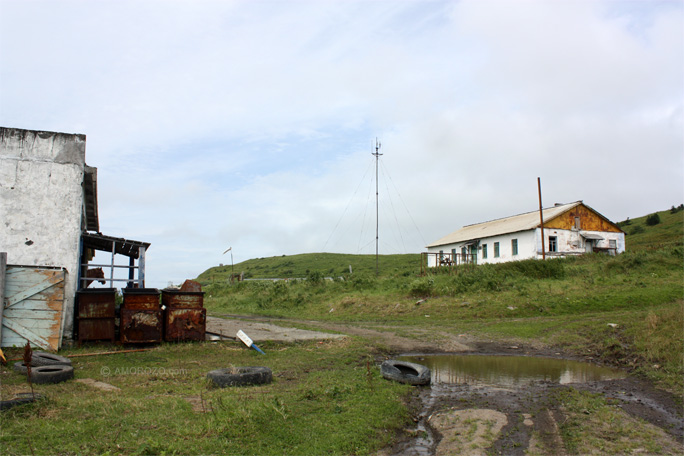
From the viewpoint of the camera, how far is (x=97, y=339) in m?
12.5

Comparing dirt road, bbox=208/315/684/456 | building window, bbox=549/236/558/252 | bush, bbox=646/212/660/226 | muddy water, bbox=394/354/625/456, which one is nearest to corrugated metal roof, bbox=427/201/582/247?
building window, bbox=549/236/558/252

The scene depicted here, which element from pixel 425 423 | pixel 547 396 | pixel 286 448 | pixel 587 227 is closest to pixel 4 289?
pixel 286 448

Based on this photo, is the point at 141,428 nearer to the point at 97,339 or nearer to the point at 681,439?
the point at 681,439

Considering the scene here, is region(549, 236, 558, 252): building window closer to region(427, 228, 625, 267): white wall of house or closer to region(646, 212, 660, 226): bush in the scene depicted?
region(427, 228, 625, 267): white wall of house

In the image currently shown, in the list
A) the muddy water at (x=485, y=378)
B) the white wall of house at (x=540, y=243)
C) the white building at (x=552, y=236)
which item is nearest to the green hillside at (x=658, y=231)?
the white wall of house at (x=540, y=243)

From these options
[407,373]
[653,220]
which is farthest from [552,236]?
[653,220]

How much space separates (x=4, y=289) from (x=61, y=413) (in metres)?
6.83

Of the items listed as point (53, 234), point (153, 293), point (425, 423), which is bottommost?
point (425, 423)

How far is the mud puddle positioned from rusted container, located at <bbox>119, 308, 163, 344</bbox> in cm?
728

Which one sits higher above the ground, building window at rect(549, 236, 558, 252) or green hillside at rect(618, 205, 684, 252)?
green hillside at rect(618, 205, 684, 252)

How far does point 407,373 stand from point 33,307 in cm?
914

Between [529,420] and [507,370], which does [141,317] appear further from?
[529,420]

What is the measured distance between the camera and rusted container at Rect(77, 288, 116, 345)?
12406mm

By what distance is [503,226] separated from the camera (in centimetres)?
4288
